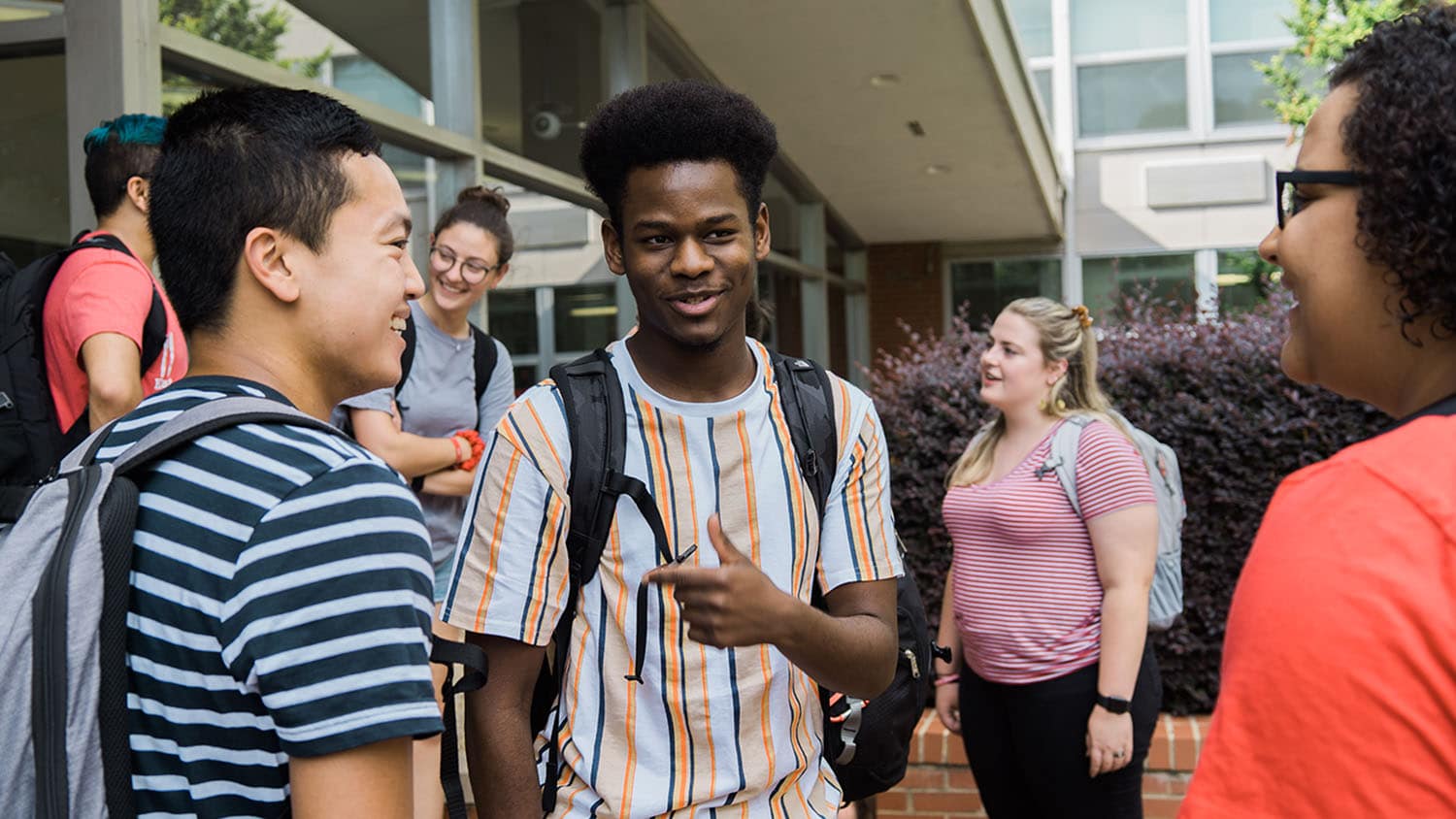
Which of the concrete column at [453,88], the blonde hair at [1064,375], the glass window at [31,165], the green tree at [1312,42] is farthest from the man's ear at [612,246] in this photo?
the green tree at [1312,42]

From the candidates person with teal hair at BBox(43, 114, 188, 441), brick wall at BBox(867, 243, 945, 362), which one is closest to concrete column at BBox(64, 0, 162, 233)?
person with teal hair at BBox(43, 114, 188, 441)

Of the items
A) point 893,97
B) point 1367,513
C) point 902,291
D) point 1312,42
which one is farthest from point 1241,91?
point 1367,513

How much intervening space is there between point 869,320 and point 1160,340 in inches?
464

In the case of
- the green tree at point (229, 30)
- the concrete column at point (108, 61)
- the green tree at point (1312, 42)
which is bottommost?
the concrete column at point (108, 61)

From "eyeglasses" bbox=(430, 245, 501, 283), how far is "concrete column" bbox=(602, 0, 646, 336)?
3675mm

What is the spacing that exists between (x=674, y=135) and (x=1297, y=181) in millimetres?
1039

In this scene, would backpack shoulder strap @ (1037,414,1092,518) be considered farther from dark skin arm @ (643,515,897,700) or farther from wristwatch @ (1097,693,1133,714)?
dark skin arm @ (643,515,897,700)

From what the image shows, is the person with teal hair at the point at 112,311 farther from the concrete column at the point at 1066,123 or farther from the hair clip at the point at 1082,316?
the concrete column at the point at 1066,123

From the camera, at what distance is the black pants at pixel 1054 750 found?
362 cm

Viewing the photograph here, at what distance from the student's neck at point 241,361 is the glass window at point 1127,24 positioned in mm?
16669

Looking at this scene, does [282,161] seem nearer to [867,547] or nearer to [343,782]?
[343,782]

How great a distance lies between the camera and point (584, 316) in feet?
24.6

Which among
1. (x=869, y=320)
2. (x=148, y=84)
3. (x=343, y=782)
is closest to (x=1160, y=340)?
(x=148, y=84)

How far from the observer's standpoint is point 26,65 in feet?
13.3
